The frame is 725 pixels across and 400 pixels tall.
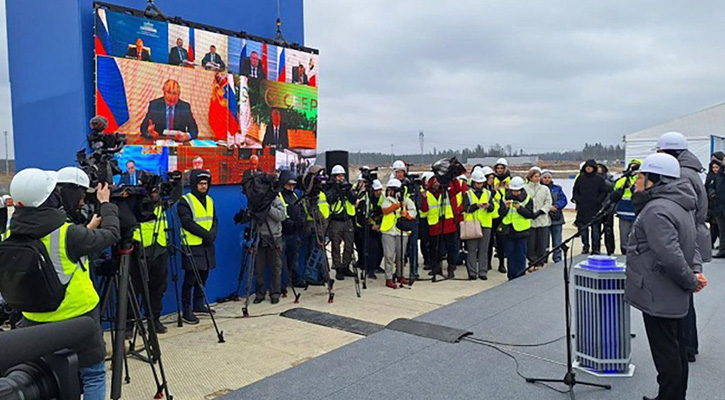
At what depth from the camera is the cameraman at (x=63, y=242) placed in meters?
2.54

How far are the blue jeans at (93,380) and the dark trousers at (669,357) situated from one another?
10.6ft

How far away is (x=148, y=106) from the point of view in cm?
584

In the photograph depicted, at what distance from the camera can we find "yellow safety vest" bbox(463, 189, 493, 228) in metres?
8.05

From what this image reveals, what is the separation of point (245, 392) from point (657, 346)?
2746 millimetres

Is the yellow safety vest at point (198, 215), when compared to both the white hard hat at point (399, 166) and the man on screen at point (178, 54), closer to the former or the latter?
the man on screen at point (178, 54)

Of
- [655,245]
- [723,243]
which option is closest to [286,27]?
[655,245]

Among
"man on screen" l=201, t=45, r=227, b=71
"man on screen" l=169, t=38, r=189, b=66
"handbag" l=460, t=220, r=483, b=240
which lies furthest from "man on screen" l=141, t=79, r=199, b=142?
"handbag" l=460, t=220, r=483, b=240

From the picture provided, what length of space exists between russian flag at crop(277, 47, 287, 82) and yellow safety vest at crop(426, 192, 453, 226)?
265 cm

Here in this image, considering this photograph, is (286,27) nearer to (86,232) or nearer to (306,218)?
(306,218)

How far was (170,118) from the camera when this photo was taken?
19.9ft

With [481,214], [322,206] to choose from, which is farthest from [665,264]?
[322,206]

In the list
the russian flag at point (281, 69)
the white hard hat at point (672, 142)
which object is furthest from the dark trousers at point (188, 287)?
the white hard hat at point (672, 142)

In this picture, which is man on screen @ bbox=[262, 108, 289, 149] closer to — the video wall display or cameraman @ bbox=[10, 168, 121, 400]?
the video wall display

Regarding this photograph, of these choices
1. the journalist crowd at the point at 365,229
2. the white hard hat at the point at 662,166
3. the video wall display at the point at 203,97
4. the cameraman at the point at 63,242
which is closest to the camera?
the cameraman at the point at 63,242
